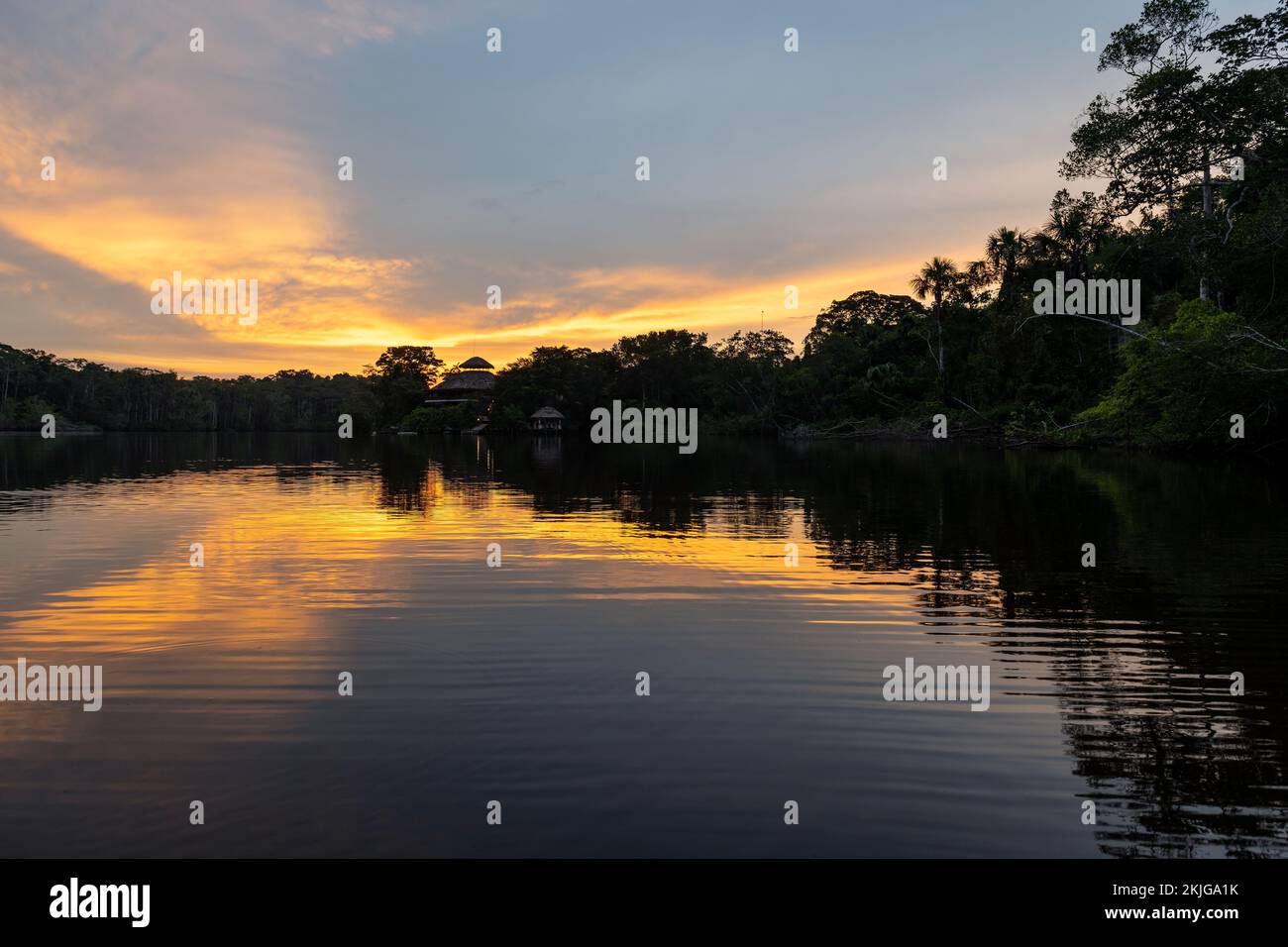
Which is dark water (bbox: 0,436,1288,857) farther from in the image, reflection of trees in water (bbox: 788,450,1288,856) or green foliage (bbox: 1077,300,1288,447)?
green foliage (bbox: 1077,300,1288,447)

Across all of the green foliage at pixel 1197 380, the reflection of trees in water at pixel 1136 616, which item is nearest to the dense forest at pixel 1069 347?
the green foliage at pixel 1197 380

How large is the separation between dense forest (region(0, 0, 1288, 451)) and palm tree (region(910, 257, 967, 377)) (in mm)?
155

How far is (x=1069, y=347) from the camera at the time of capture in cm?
6475

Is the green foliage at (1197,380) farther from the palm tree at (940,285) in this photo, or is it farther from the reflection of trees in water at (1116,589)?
the palm tree at (940,285)

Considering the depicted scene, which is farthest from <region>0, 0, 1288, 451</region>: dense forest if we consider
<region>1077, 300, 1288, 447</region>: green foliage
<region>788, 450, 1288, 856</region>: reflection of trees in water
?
<region>788, 450, 1288, 856</region>: reflection of trees in water

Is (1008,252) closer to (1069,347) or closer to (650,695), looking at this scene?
(1069,347)

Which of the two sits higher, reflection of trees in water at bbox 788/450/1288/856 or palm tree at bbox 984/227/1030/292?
palm tree at bbox 984/227/1030/292

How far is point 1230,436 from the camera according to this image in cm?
3891

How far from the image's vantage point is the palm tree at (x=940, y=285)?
8306 cm

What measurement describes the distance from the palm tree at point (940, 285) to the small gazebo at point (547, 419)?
61.3 m

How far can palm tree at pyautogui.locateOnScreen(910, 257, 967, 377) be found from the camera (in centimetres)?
8306
